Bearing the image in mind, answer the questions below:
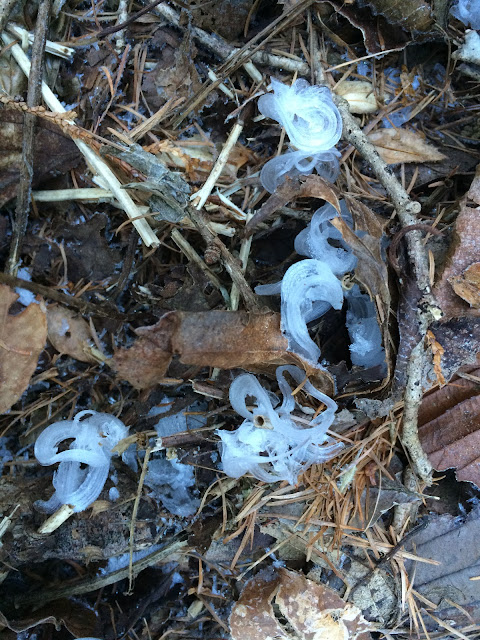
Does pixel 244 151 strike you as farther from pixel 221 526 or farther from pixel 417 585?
pixel 417 585

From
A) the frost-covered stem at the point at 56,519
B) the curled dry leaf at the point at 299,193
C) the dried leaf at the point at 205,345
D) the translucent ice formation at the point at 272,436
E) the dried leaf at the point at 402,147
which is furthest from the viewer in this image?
the dried leaf at the point at 402,147

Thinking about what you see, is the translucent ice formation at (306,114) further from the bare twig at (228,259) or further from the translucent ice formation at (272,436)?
the translucent ice formation at (272,436)

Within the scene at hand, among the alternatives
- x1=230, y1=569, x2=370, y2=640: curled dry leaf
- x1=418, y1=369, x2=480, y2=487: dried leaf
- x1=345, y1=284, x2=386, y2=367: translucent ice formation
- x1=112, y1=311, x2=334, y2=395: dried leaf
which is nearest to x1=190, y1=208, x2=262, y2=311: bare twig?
x1=112, y1=311, x2=334, y2=395: dried leaf

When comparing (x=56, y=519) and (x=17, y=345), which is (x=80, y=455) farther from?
(x=17, y=345)

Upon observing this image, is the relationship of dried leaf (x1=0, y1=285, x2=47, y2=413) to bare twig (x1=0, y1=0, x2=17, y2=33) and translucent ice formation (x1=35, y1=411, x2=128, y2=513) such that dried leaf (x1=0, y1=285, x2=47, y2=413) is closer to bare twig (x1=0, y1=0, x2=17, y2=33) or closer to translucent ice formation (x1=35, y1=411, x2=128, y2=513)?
translucent ice formation (x1=35, y1=411, x2=128, y2=513)

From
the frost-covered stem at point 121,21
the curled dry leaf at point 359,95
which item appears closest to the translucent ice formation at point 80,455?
the frost-covered stem at point 121,21

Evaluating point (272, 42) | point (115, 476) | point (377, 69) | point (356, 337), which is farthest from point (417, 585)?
point (272, 42)
